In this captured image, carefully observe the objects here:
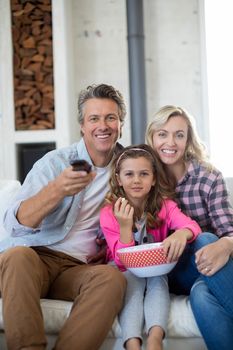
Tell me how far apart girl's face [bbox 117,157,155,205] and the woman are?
0.12 meters

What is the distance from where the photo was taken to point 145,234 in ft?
5.60

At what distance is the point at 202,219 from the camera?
179 centimetres

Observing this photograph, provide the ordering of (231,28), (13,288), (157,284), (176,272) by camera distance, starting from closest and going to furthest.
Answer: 1. (13,288)
2. (157,284)
3. (176,272)
4. (231,28)

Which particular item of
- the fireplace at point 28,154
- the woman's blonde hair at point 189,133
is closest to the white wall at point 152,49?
the fireplace at point 28,154

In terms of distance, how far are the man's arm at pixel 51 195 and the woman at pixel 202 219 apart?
0.41 metres

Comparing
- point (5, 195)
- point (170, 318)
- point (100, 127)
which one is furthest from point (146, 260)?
point (5, 195)

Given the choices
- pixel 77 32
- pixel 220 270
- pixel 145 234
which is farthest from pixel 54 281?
pixel 77 32

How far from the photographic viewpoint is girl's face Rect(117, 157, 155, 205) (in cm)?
172

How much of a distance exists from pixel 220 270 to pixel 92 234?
53cm

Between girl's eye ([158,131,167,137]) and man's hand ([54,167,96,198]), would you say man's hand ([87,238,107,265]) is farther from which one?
girl's eye ([158,131,167,137])

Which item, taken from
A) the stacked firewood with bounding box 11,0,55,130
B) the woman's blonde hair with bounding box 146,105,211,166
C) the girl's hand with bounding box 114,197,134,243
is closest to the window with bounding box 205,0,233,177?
the stacked firewood with bounding box 11,0,55,130

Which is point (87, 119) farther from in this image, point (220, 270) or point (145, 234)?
point (220, 270)

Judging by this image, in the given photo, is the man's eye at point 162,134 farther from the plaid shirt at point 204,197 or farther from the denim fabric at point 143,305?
the denim fabric at point 143,305

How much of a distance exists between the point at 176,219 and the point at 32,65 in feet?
6.86
